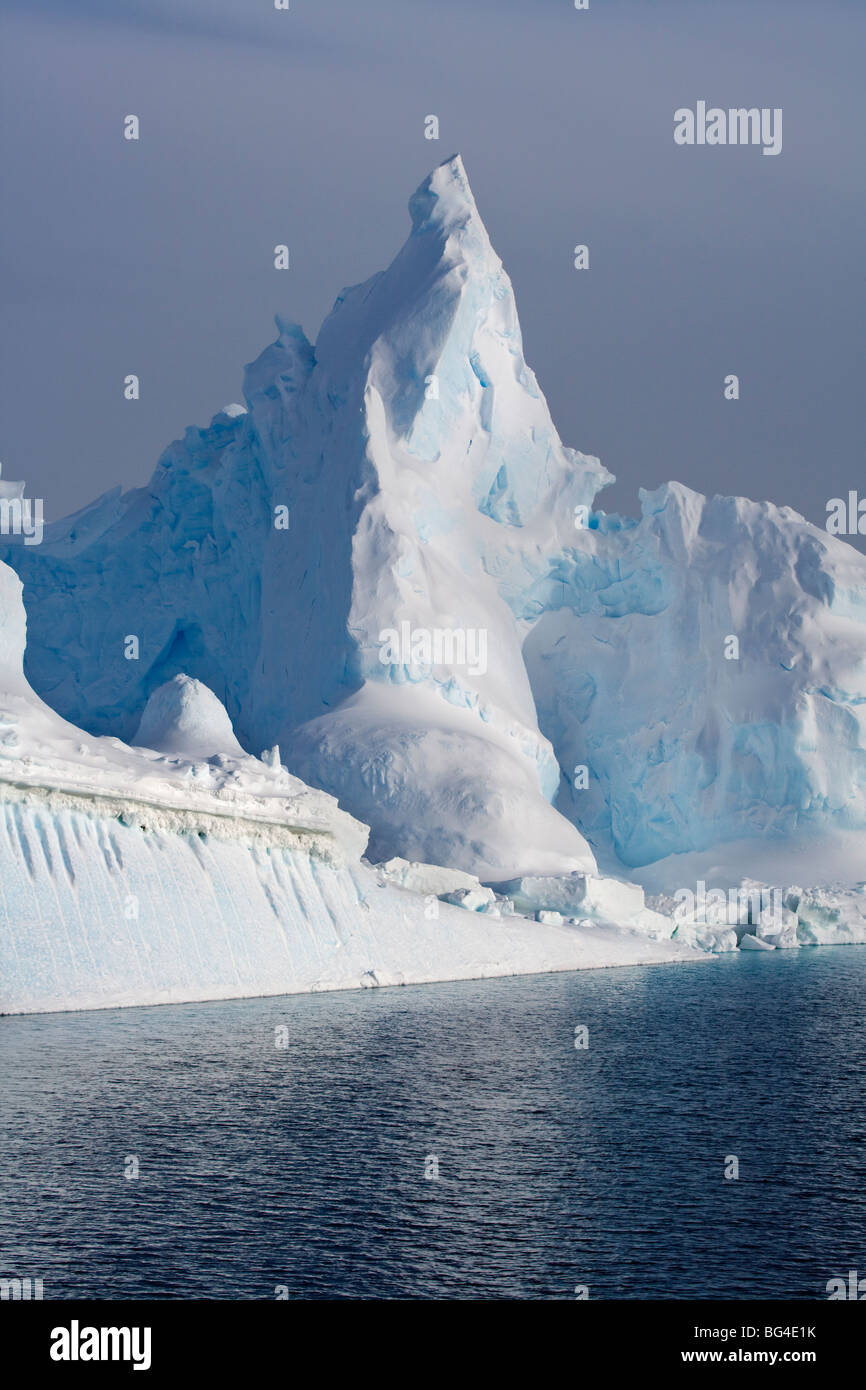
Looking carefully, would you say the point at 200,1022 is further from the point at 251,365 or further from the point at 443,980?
the point at 251,365

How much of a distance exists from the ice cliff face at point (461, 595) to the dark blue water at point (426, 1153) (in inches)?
624

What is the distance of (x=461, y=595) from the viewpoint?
40.7m

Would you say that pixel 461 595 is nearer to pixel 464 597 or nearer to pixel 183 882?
pixel 464 597

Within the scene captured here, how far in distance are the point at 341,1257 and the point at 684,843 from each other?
3112cm

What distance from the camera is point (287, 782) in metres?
26.5

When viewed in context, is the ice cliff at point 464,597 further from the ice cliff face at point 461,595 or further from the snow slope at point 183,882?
the snow slope at point 183,882

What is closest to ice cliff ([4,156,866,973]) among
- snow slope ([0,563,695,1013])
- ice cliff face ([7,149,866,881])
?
ice cliff face ([7,149,866,881])

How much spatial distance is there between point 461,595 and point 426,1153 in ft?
88.8

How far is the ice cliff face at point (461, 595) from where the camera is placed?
38.7 metres

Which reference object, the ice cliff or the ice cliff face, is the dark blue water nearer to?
the ice cliff face

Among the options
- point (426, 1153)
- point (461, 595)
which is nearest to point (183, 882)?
point (426, 1153)

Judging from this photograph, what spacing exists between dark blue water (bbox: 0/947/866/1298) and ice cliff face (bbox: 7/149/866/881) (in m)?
15.8
